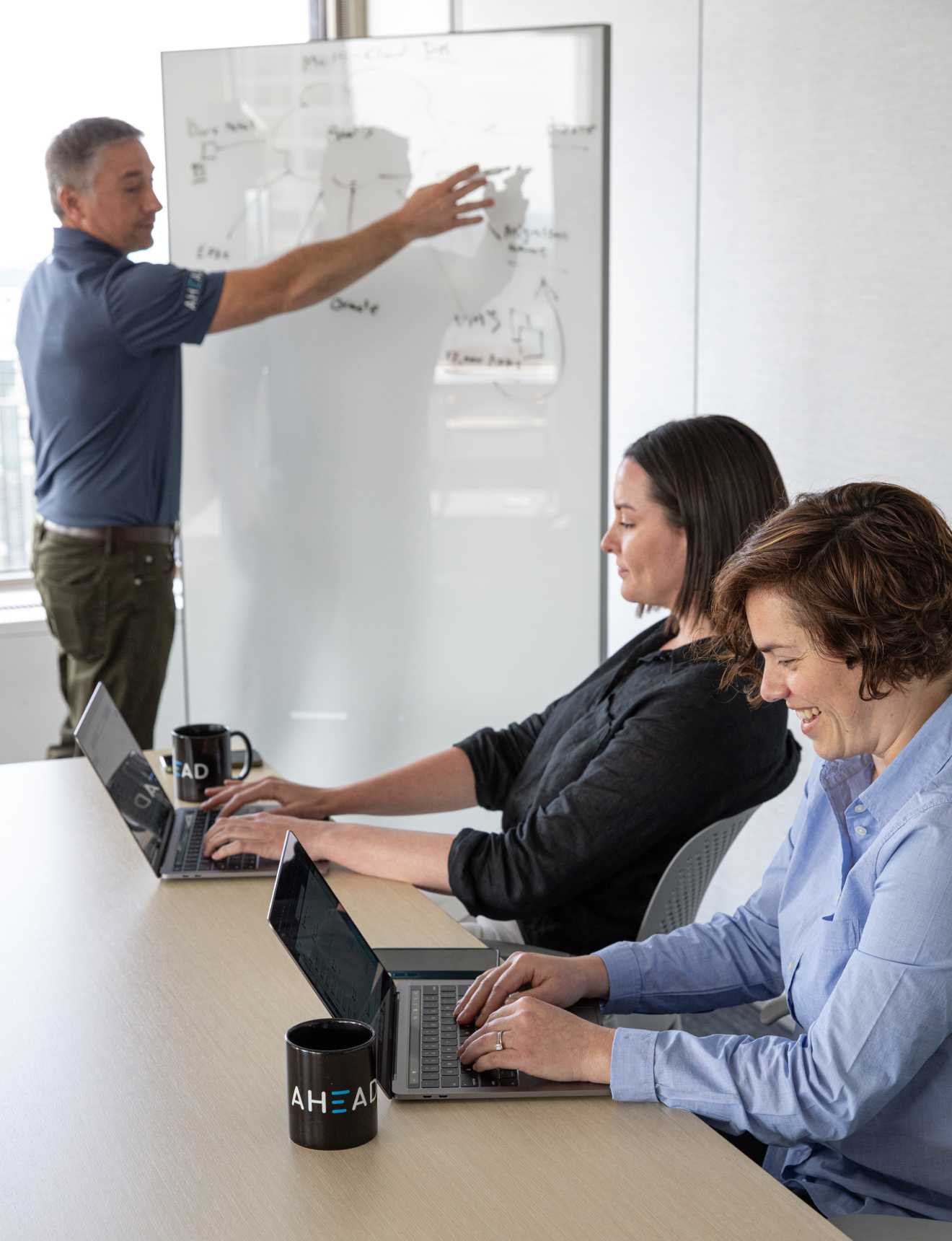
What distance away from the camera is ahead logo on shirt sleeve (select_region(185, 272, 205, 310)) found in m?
2.99

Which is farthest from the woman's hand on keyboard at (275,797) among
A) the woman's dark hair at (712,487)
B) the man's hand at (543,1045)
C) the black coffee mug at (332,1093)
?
the black coffee mug at (332,1093)

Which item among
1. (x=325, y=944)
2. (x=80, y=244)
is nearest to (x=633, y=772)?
(x=325, y=944)

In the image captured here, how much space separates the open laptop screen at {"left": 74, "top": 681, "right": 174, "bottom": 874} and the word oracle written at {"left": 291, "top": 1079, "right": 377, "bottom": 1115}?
691mm

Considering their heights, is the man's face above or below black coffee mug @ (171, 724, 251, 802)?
above

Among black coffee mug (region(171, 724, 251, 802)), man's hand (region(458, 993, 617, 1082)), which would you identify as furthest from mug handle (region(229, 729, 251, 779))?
A: man's hand (region(458, 993, 617, 1082))

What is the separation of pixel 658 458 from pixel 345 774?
1.59 meters

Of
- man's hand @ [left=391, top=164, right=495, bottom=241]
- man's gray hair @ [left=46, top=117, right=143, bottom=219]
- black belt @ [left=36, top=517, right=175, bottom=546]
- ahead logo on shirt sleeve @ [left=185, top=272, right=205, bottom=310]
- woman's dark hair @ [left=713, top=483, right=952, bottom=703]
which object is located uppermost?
man's gray hair @ [left=46, top=117, right=143, bottom=219]

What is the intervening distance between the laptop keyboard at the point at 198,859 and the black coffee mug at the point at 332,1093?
671 mm

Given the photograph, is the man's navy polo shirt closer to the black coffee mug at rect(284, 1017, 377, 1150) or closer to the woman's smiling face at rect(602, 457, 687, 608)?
the woman's smiling face at rect(602, 457, 687, 608)

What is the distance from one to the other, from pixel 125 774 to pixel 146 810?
0.18 ft

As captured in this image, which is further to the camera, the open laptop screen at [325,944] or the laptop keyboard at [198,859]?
the laptop keyboard at [198,859]

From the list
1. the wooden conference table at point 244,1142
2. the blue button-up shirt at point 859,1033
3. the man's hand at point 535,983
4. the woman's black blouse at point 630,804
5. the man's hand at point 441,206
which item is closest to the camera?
the wooden conference table at point 244,1142

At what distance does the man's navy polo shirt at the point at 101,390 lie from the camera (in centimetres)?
311

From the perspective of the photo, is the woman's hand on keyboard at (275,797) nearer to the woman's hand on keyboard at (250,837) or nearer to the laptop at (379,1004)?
the woman's hand on keyboard at (250,837)
